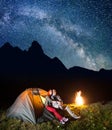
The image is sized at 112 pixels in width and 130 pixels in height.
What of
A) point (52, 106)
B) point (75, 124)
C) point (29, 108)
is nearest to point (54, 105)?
point (52, 106)

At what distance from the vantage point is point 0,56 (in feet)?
456

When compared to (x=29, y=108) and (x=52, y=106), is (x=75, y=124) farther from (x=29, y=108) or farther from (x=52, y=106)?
(x=29, y=108)

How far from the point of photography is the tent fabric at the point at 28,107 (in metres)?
12.2

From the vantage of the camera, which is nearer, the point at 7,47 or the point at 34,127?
the point at 34,127

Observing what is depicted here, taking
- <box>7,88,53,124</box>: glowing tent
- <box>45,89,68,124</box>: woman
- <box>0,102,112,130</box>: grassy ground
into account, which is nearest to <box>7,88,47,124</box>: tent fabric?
<box>7,88,53,124</box>: glowing tent

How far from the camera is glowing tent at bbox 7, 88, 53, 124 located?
12164 mm

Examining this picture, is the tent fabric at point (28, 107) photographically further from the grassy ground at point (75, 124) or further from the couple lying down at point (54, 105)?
the couple lying down at point (54, 105)

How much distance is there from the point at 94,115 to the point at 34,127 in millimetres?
3703

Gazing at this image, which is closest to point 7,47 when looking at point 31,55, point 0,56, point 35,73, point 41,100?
point 0,56

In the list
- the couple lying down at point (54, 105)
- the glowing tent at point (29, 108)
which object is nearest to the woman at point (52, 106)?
the couple lying down at point (54, 105)

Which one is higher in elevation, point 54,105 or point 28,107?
point 54,105

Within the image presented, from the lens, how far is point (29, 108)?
1247cm

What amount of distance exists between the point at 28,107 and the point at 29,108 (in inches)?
3.9

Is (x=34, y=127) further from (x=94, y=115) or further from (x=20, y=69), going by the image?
(x=20, y=69)
